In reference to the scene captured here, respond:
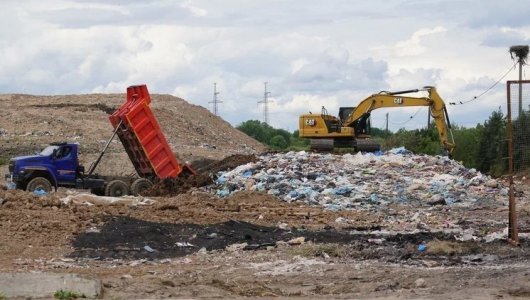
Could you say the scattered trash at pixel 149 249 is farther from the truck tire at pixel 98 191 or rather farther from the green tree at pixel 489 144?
the green tree at pixel 489 144

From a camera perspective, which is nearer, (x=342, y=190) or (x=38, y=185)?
(x=342, y=190)

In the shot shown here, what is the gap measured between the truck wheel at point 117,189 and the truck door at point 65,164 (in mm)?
1009

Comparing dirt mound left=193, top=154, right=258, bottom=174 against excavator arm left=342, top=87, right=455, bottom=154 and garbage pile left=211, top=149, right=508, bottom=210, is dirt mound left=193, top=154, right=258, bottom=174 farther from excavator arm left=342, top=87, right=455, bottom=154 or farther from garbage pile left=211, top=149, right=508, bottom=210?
excavator arm left=342, top=87, right=455, bottom=154

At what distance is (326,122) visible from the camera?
34.6 meters

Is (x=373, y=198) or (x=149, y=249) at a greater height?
(x=373, y=198)

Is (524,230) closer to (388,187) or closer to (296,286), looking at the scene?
(296,286)

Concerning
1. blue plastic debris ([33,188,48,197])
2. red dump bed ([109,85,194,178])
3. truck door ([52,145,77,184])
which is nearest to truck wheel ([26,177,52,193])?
blue plastic debris ([33,188,48,197])

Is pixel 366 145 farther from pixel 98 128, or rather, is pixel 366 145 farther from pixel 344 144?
pixel 98 128

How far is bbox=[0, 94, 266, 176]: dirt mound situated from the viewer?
3741 centimetres

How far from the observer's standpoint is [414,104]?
32.9 meters

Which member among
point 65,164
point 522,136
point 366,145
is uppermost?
point 522,136

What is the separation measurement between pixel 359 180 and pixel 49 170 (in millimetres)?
8652

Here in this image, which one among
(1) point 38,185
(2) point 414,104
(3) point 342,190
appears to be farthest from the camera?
(2) point 414,104

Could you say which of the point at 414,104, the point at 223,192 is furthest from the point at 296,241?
the point at 414,104
